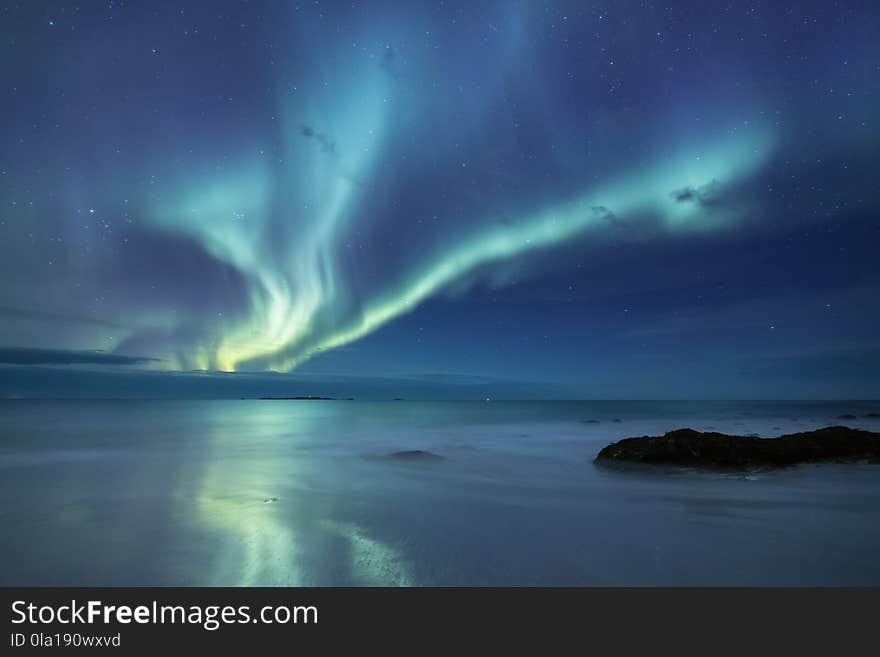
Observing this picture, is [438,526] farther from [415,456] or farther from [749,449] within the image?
[749,449]

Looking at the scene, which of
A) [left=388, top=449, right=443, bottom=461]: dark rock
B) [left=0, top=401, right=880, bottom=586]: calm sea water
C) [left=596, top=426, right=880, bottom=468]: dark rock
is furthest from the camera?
[left=388, top=449, right=443, bottom=461]: dark rock

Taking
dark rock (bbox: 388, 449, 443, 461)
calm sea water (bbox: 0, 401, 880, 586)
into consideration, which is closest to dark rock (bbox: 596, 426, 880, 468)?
calm sea water (bbox: 0, 401, 880, 586)

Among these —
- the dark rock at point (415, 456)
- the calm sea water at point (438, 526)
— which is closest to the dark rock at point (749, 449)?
the calm sea water at point (438, 526)

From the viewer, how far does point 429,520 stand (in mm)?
6934

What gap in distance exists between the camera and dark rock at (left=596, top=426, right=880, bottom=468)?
10.1 meters

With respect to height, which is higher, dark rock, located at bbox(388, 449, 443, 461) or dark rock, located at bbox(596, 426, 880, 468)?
dark rock, located at bbox(596, 426, 880, 468)

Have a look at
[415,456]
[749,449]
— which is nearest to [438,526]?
[415,456]

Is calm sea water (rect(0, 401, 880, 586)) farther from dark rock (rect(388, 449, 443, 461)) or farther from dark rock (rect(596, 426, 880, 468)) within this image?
dark rock (rect(388, 449, 443, 461))

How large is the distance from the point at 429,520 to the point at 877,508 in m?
7.20

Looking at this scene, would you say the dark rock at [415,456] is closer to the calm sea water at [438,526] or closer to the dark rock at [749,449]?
the calm sea water at [438,526]

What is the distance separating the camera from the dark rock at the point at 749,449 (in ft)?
33.0

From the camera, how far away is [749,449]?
33.8 feet

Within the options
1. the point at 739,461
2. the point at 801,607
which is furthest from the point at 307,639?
the point at 739,461

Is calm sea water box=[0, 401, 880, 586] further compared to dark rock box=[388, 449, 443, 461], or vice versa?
dark rock box=[388, 449, 443, 461]
